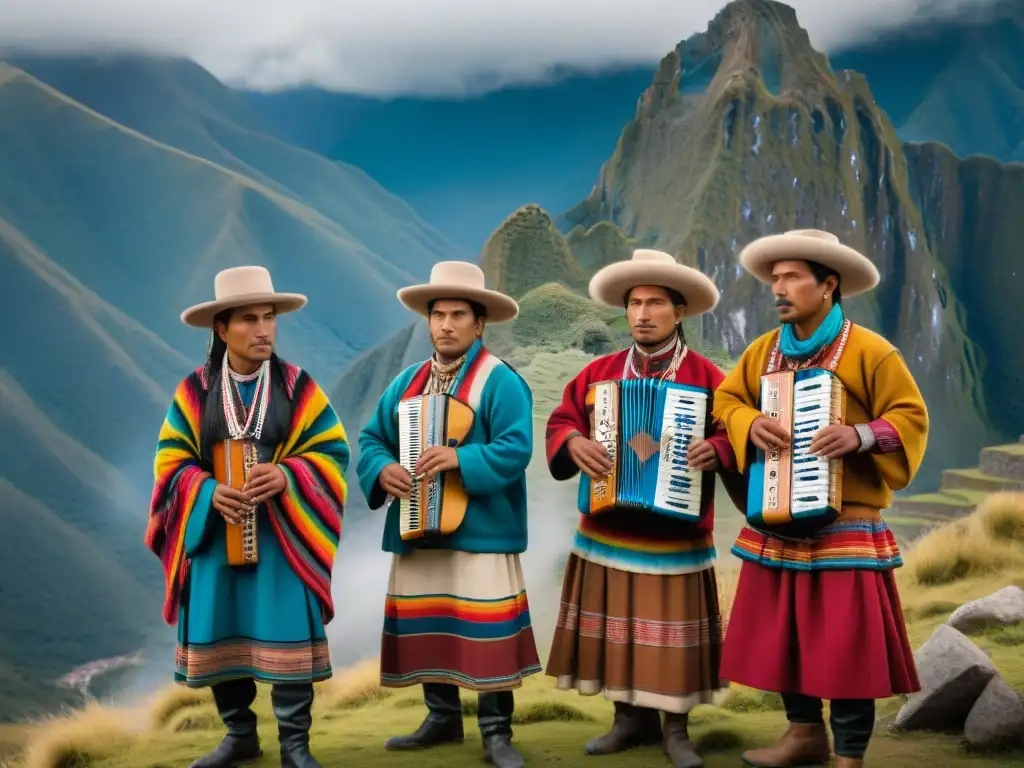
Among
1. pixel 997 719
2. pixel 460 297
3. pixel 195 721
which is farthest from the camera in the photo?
pixel 195 721

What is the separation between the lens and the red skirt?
3975 mm

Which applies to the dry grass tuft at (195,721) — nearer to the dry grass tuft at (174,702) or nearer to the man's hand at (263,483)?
the dry grass tuft at (174,702)

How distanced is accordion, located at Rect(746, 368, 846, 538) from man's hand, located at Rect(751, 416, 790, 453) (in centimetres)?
3

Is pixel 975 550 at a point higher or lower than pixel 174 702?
higher

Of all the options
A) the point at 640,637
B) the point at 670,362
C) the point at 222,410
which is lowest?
the point at 640,637

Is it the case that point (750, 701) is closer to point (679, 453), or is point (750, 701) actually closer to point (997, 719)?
point (997, 719)

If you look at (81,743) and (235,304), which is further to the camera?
(81,743)

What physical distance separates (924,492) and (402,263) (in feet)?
35.9

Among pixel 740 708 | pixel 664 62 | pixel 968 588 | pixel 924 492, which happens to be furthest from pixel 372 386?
pixel 740 708

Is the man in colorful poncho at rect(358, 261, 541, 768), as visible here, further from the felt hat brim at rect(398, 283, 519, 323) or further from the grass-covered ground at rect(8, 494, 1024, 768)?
the grass-covered ground at rect(8, 494, 1024, 768)

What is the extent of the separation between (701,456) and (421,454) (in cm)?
110

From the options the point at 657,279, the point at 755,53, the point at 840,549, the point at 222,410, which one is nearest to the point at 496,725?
the point at 840,549

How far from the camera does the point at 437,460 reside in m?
4.41

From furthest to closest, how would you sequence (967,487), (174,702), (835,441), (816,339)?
1. (967,487)
2. (174,702)
3. (816,339)
4. (835,441)
